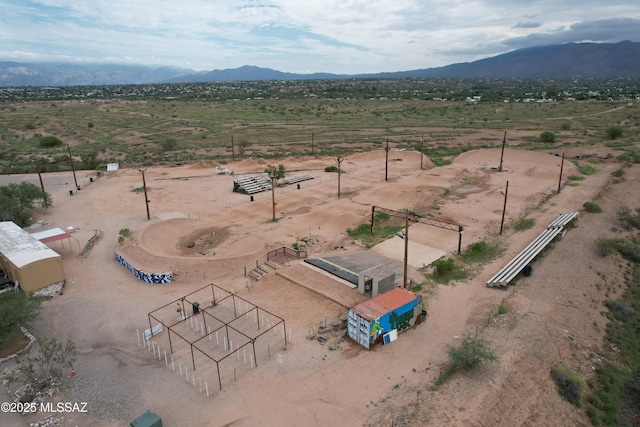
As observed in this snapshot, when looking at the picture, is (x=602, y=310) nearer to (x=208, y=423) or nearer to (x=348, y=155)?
(x=208, y=423)

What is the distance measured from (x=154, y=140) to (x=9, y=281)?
6129 centimetres

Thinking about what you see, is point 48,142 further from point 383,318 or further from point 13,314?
point 383,318

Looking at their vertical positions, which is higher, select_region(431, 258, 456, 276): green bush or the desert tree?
the desert tree

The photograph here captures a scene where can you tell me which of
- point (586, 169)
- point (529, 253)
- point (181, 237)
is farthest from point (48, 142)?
point (586, 169)

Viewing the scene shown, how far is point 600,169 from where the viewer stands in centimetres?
5534

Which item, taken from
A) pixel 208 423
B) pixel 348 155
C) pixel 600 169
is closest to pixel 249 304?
pixel 208 423

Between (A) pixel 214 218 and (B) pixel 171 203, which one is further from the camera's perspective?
(B) pixel 171 203

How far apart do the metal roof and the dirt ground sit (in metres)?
1.58

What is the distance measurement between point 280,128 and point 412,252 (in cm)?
6901

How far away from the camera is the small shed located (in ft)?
64.4

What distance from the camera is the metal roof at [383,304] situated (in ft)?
65.6

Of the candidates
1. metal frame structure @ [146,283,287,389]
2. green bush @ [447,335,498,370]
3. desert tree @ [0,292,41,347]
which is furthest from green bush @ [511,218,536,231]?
desert tree @ [0,292,41,347]

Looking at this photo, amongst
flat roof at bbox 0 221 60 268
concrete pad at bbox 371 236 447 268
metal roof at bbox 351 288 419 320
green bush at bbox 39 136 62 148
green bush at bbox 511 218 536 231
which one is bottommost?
concrete pad at bbox 371 236 447 268

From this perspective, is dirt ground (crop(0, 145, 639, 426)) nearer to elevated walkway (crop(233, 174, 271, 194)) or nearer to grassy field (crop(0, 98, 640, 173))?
elevated walkway (crop(233, 174, 271, 194))
